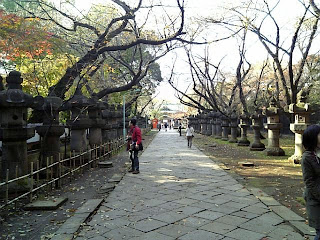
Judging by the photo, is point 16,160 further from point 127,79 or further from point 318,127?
point 127,79

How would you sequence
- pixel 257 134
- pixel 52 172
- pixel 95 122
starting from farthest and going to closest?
1. pixel 257 134
2. pixel 95 122
3. pixel 52 172

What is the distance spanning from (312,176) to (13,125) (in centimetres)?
560

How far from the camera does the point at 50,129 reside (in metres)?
7.92

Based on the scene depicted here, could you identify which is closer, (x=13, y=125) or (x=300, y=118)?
(x=13, y=125)

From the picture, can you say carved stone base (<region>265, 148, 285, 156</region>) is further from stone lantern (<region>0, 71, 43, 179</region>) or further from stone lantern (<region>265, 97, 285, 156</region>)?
stone lantern (<region>0, 71, 43, 179</region>)

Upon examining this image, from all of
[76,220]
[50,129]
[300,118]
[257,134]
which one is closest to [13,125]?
[50,129]

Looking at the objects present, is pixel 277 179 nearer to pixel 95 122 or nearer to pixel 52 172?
pixel 52 172

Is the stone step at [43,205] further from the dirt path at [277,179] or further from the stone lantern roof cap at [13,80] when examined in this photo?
the dirt path at [277,179]

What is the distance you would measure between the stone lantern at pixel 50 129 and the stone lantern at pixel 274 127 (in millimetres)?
9080

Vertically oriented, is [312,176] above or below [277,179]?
above

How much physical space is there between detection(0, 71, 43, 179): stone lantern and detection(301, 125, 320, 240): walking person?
5.40 meters

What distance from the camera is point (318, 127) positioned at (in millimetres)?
3191

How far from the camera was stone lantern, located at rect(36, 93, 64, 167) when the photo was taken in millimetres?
7781

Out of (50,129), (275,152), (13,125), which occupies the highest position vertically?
(13,125)
